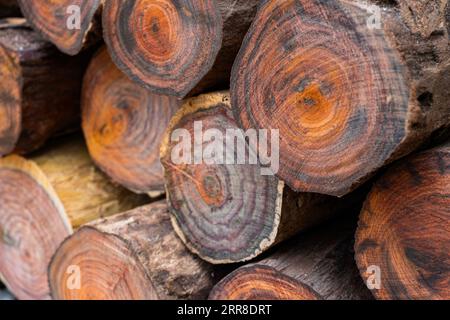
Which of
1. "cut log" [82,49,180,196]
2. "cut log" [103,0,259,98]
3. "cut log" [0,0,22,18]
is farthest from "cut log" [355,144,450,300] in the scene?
"cut log" [0,0,22,18]

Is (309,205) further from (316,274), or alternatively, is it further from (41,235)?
(41,235)

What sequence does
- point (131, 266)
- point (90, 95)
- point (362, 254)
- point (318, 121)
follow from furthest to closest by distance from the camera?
1. point (90, 95)
2. point (131, 266)
3. point (362, 254)
4. point (318, 121)

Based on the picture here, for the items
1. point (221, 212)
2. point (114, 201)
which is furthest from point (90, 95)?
point (221, 212)

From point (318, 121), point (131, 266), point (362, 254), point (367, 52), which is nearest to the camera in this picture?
point (367, 52)

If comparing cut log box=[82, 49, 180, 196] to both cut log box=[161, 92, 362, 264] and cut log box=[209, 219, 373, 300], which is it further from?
cut log box=[209, 219, 373, 300]

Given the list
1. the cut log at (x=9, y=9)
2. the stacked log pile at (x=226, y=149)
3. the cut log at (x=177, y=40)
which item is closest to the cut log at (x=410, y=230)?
the stacked log pile at (x=226, y=149)

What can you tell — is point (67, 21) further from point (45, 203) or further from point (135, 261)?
point (135, 261)

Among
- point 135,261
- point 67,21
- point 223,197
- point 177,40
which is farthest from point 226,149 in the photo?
point 67,21
